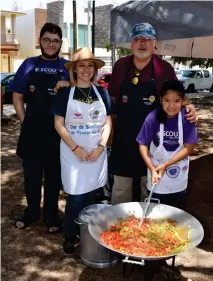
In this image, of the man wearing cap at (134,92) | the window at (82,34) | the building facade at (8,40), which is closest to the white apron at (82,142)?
the man wearing cap at (134,92)

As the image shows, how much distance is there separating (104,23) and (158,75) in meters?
35.9

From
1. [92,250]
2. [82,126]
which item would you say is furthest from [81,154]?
[92,250]

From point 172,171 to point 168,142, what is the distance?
0.24m

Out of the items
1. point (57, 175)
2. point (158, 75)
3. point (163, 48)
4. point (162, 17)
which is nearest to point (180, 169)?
point (158, 75)

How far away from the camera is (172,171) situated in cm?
293

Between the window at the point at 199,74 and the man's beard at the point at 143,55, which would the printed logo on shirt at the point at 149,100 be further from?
the window at the point at 199,74

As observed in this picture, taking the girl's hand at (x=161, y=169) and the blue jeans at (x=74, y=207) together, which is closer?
the girl's hand at (x=161, y=169)

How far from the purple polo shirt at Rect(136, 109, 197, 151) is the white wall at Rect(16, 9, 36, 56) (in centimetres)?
3230

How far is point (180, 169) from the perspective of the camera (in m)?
2.95

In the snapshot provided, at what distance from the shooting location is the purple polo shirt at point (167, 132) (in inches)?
112

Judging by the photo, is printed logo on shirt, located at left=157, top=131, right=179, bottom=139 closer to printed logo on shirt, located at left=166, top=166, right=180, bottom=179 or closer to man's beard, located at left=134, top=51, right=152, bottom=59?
printed logo on shirt, located at left=166, top=166, right=180, bottom=179

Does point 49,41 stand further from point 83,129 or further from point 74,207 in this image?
point 74,207

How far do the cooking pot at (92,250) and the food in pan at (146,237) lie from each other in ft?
1.48

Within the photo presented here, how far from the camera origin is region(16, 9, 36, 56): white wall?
→ 111 feet
